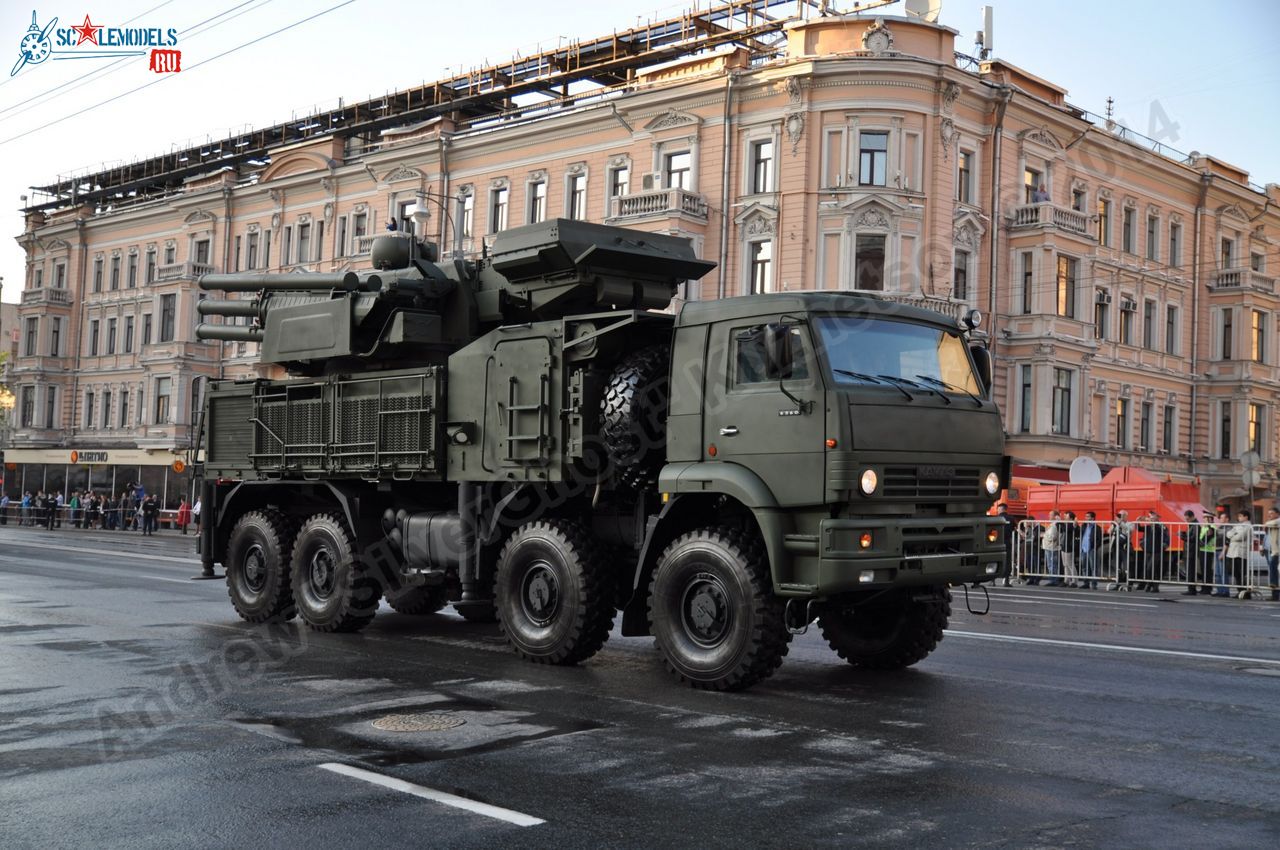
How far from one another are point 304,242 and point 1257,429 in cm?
3912

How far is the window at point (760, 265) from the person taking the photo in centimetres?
3875

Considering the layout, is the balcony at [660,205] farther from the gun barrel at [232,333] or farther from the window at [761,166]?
the gun barrel at [232,333]

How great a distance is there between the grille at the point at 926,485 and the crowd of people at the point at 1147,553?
48.8 feet

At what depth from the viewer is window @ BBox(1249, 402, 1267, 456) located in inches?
1893

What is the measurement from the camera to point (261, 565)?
13.4 meters

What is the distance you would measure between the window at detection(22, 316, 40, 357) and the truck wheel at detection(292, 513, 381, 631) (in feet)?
201

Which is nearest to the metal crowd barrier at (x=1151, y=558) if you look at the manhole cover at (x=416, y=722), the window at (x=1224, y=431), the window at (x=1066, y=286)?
the window at (x=1066, y=286)

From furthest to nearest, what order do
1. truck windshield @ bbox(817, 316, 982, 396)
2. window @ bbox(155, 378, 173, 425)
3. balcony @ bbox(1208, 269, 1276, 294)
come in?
window @ bbox(155, 378, 173, 425), balcony @ bbox(1208, 269, 1276, 294), truck windshield @ bbox(817, 316, 982, 396)

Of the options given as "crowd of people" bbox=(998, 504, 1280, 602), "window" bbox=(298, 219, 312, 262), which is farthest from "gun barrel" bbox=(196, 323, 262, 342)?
"window" bbox=(298, 219, 312, 262)

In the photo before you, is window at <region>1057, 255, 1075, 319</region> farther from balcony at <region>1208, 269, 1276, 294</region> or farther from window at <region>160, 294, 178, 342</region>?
window at <region>160, 294, 178, 342</region>

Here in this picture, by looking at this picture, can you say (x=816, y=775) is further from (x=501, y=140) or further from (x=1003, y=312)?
(x=501, y=140)

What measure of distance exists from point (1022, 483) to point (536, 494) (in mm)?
25417

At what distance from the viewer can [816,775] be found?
6.38m

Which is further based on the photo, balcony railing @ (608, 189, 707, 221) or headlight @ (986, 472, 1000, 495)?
balcony railing @ (608, 189, 707, 221)
